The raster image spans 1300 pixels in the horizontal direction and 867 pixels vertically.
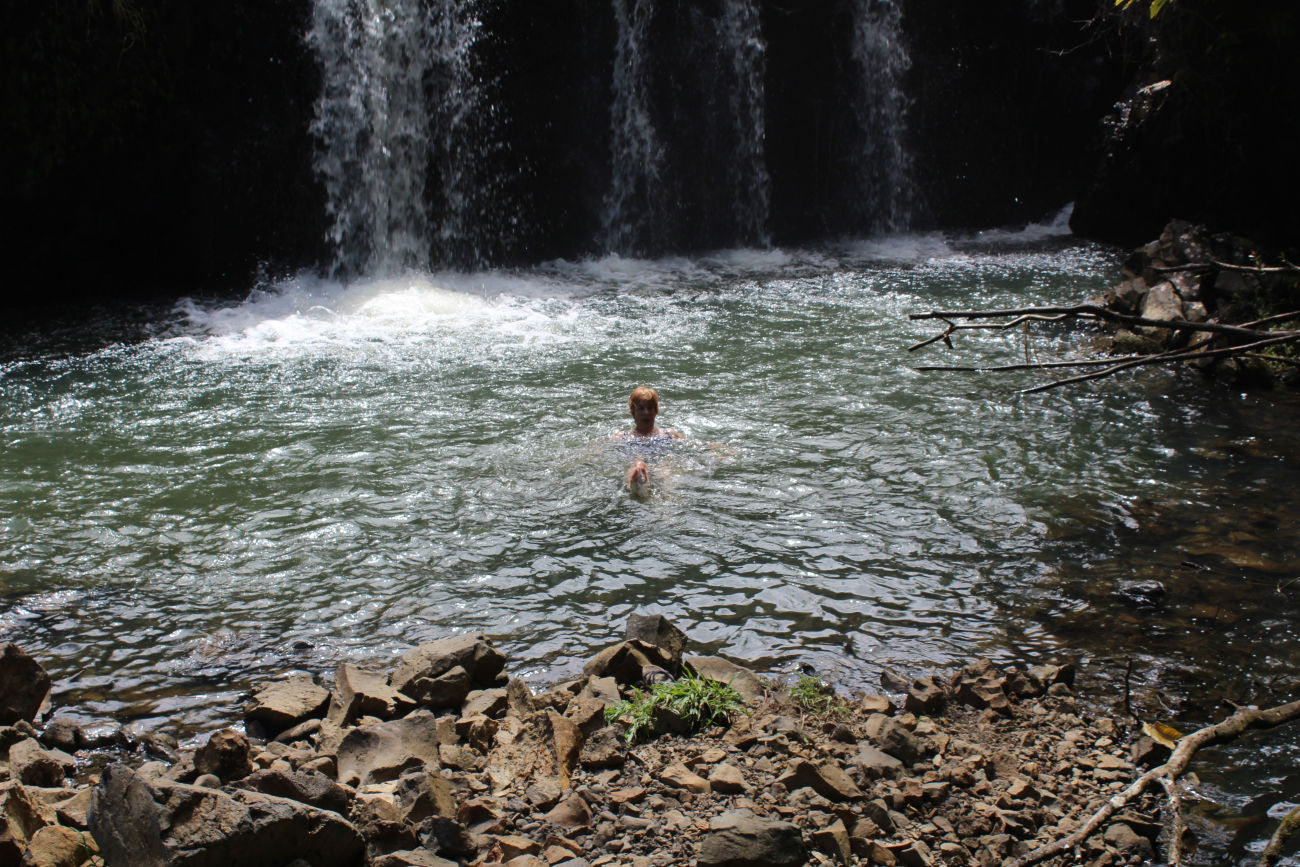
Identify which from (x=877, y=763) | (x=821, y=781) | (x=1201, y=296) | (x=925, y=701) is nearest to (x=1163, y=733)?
(x=925, y=701)

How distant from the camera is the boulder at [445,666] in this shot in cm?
485

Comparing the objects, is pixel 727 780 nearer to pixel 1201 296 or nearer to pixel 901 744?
pixel 901 744

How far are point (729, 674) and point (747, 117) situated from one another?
668 inches

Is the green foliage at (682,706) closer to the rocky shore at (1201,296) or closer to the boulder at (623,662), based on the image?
the boulder at (623,662)

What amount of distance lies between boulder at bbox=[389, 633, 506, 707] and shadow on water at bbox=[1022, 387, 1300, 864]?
9.72ft

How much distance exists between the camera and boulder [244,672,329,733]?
4672 mm

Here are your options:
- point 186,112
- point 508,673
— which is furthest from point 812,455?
point 186,112

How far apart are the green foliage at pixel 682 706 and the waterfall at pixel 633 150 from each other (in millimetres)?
15376

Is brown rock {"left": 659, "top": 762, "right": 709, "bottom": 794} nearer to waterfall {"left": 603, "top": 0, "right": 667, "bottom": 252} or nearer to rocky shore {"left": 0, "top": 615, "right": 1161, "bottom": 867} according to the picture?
rocky shore {"left": 0, "top": 615, "right": 1161, "bottom": 867}

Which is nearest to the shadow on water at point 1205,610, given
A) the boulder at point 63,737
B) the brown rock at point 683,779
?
the brown rock at point 683,779

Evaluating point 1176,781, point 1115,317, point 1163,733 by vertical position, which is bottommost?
point 1163,733

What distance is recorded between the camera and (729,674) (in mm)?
5016

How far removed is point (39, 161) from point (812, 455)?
39.8 feet

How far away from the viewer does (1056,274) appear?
1602cm
